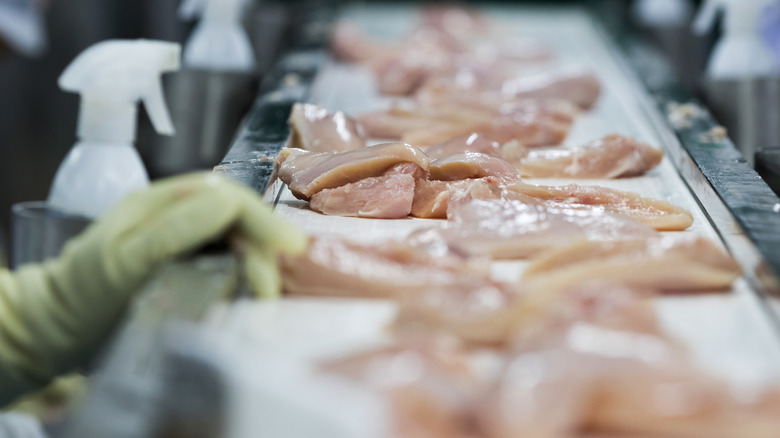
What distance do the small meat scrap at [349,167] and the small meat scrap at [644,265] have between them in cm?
52

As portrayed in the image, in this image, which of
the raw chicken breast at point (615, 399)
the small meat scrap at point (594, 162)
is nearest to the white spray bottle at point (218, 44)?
the small meat scrap at point (594, 162)

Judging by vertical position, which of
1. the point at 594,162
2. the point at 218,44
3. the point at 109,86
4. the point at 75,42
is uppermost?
the point at 109,86

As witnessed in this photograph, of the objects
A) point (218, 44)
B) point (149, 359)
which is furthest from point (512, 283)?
point (218, 44)

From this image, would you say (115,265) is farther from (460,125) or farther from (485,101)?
(485,101)

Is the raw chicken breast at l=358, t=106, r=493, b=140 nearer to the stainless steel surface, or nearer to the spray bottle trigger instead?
the spray bottle trigger

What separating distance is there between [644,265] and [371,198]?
0.63 m

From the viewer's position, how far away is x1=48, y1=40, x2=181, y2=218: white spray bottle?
70.9 inches

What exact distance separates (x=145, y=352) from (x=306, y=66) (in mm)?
2517

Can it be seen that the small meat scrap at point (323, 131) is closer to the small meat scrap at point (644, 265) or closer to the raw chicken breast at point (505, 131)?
the raw chicken breast at point (505, 131)

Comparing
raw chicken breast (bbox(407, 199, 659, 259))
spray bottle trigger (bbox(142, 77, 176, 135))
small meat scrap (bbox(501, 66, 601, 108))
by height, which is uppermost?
spray bottle trigger (bbox(142, 77, 176, 135))

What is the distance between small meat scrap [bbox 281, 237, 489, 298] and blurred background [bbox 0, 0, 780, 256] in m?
3.12

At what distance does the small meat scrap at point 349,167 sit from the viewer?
1.98 meters

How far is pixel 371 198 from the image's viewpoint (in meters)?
1.94

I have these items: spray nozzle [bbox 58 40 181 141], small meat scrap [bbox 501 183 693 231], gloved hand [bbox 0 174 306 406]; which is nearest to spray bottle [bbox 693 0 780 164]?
small meat scrap [bbox 501 183 693 231]
